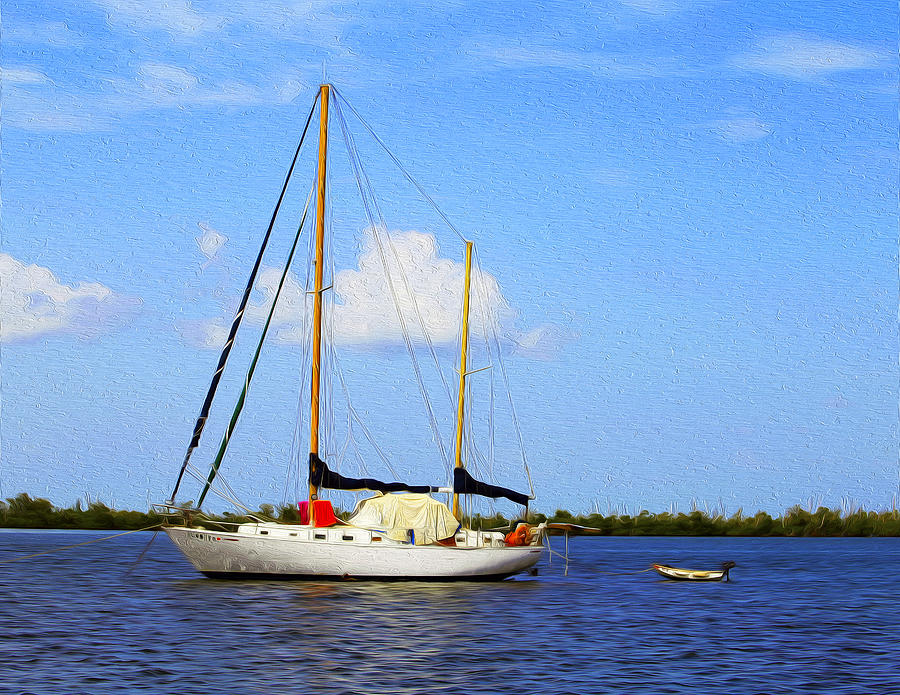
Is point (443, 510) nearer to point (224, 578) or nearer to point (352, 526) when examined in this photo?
point (352, 526)

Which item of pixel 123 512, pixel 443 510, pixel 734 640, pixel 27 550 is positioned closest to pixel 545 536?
pixel 443 510

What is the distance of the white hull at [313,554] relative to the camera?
161 feet

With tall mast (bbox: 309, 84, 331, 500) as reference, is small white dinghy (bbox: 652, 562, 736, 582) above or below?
below

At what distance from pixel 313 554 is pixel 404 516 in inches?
183

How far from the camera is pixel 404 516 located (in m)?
50.7

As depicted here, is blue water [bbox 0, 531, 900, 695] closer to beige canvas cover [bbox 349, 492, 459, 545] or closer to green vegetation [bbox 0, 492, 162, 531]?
beige canvas cover [bbox 349, 492, 459, 545]

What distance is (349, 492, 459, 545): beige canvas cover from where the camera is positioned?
50406 mm

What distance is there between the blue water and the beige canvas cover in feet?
9.28

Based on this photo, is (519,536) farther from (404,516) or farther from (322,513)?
(322,513)

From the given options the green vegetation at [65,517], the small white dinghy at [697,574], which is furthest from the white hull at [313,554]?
the green vegetation at [65,517]

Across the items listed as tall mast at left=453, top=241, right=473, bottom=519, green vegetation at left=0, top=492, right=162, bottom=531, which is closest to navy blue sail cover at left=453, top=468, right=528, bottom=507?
tall mast at left=453, top=241, right=473, bottom=519

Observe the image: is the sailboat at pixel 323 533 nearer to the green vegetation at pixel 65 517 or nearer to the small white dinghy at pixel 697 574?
the small white dinghy at pixel 697 574

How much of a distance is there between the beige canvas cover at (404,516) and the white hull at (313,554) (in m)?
0.47

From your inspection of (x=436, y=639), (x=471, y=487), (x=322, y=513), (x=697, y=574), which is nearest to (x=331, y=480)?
(x=322, y=513)
